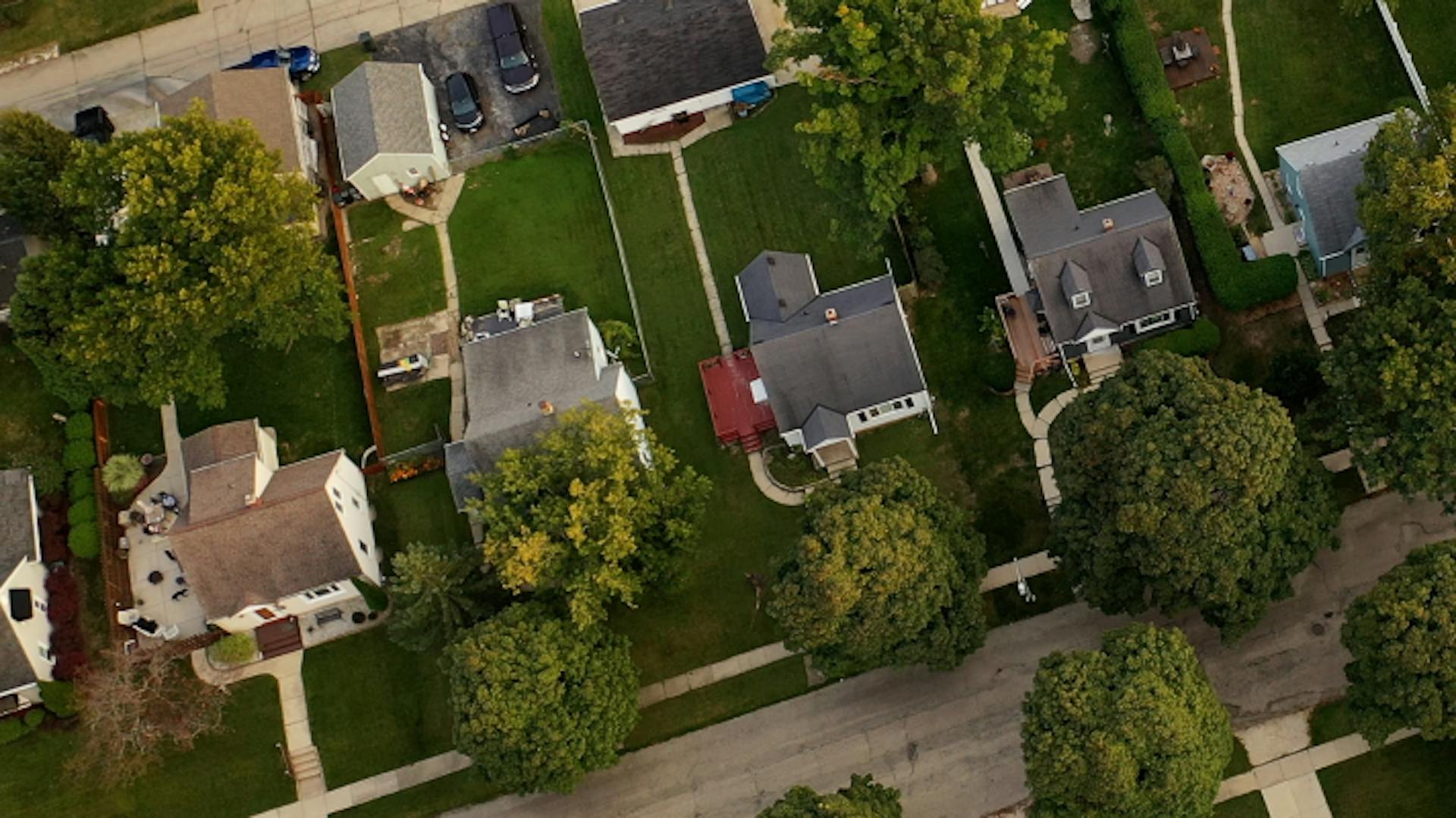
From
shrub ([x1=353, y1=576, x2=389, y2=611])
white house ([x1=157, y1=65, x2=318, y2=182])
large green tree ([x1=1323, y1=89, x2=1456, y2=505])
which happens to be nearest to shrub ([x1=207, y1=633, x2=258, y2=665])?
shrub ([x1=353, y1=576, x2=389, y2=611])

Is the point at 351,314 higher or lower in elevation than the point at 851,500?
higher

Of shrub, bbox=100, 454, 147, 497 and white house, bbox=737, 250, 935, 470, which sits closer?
white house, bbox=737, 250, 935, 470

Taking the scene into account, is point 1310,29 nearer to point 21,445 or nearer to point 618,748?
point 618,748

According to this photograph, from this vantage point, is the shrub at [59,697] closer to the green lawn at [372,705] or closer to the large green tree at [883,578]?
the green lawn at [372,705]

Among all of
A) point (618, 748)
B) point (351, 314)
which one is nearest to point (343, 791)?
point (618, 748)

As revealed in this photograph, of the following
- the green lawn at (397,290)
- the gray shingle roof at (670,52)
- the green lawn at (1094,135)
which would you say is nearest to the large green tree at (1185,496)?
the green lawn at (1094,135)

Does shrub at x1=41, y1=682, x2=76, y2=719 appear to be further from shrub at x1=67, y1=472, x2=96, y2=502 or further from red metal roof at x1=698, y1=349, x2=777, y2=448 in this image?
red metal roof at x1=698, y1=349, x2=777, y2=448

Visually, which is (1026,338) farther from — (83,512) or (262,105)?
(83,512)
